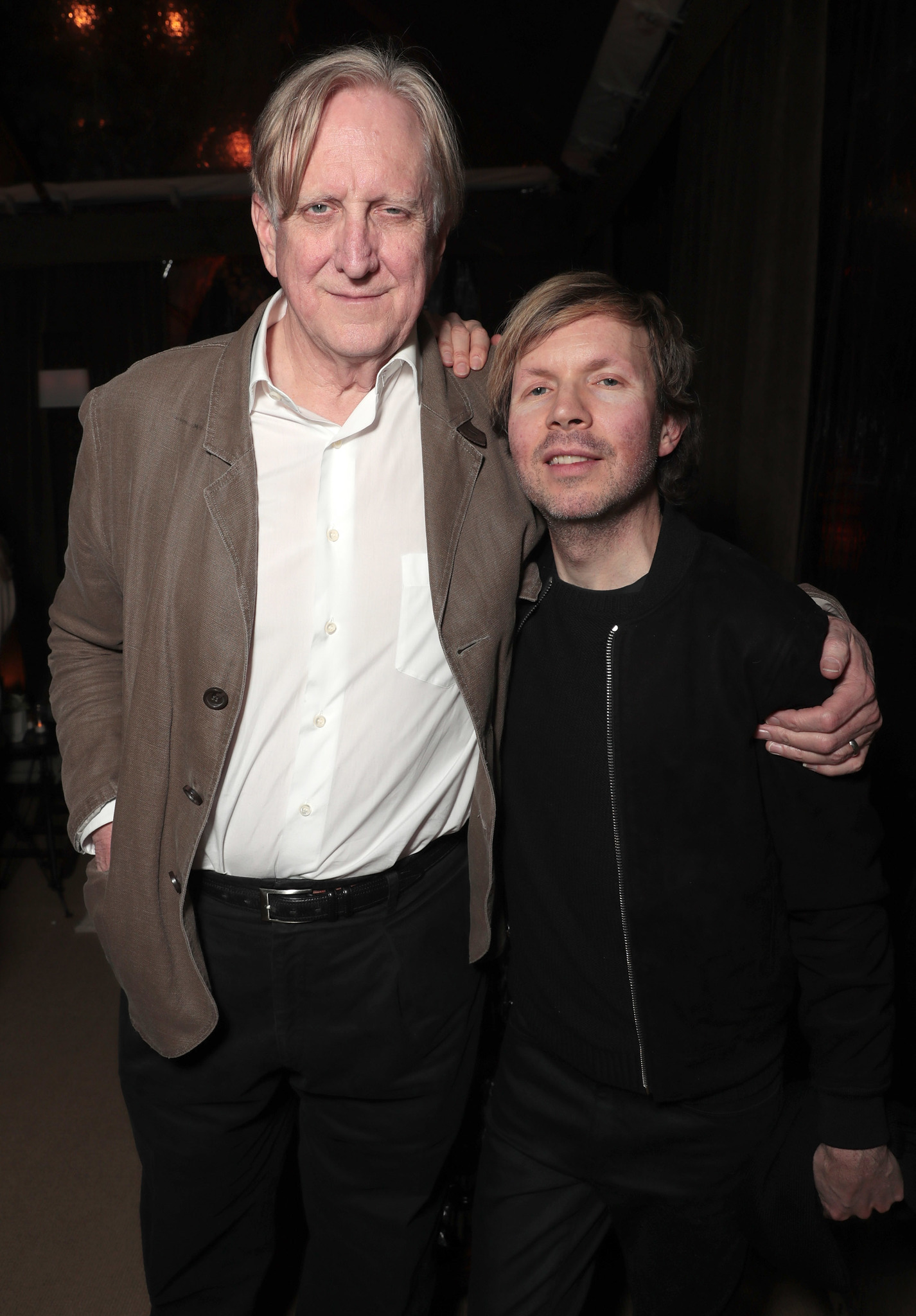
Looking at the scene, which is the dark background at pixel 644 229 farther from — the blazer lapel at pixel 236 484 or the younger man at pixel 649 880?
the blazer lapel at pixel 236 484

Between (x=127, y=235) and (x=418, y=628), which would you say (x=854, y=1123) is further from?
(x=127, y=235)

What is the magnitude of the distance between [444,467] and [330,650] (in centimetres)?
32

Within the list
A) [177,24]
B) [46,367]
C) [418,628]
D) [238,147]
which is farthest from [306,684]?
[46,367]

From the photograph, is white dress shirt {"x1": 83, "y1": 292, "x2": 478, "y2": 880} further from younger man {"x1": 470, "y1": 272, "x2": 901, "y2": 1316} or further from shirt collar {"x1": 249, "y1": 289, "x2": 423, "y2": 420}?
younger man {"x1": 470, "y1": 272, "x2": 901, "y2": 1316}

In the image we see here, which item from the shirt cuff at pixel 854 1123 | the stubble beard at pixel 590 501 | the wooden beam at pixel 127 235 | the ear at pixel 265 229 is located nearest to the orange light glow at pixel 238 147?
the wooden beam at pixel 127 235

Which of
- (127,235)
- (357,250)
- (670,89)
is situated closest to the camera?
(357,250)

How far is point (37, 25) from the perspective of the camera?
5.20 m

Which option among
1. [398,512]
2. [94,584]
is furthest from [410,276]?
[94,584]

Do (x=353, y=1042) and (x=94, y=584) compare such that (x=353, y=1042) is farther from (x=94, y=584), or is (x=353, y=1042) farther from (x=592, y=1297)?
(x=592, y=1297)

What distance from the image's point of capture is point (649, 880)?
4.44 ft

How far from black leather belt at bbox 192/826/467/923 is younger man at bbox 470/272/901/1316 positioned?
23 centimetres

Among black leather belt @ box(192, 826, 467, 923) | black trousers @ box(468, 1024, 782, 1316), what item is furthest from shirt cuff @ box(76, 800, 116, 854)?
black trousers @ box(468, 1024, 782, 1316)

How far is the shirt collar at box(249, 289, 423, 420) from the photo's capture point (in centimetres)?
139

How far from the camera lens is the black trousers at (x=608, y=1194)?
139 cm
